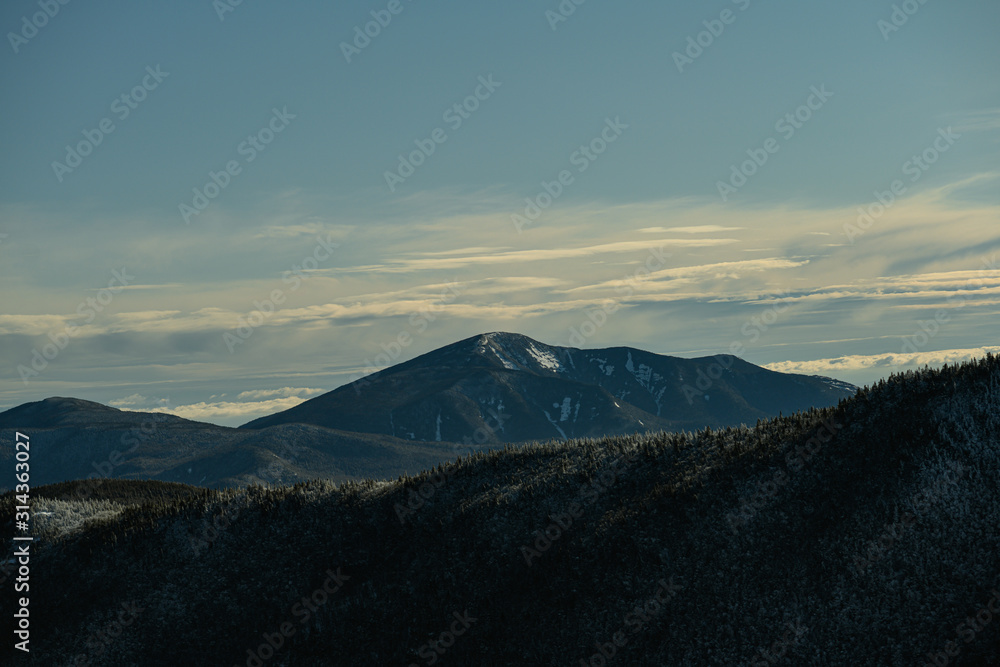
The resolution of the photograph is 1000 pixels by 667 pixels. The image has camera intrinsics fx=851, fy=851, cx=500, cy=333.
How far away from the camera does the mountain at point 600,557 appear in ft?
79.7

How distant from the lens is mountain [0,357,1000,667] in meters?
24.3

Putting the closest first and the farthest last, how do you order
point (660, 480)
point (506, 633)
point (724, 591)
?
point (724, 591), point (506, 633), point (660, 480)

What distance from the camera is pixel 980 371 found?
28.6m

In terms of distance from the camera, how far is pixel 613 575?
28.4 m

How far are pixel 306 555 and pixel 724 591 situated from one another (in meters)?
17.3

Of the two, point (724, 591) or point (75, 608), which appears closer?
point (724, 591)

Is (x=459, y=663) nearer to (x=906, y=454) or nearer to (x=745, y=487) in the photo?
(x=745, y=487)

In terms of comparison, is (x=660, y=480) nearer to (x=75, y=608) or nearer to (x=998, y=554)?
(x=998, y=554)

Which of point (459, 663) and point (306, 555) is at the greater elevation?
point (306, 555)

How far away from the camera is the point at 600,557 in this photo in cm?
2934

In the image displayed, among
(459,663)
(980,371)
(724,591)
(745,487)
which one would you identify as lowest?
(459,663)

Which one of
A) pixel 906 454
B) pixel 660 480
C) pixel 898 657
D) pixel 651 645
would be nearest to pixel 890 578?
pixel 898 657

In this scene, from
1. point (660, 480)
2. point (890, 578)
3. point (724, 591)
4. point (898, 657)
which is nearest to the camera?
point (898, 657)

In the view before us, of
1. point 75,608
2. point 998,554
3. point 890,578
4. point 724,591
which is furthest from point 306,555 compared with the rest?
point 998,554
